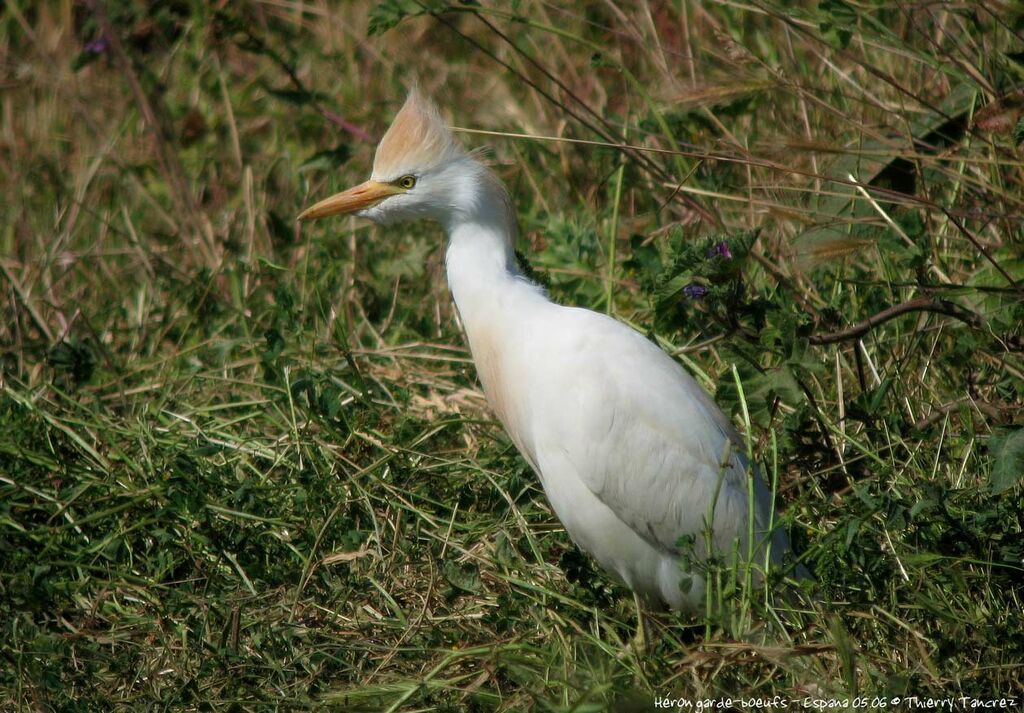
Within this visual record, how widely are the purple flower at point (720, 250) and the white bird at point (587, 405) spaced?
0.27 m

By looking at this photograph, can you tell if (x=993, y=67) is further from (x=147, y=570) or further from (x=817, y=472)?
(x=147, y=570)

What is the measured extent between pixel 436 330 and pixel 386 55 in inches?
73.8

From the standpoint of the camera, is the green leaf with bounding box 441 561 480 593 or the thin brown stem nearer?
the thin brown stem

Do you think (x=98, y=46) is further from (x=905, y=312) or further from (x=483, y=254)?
(x=905, y=312)

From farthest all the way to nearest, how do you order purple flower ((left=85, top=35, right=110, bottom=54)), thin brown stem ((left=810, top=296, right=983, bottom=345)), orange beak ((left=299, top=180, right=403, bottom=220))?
purple flower ((left=85, top=35, right=110, bottom=54)) < orange beak ((left=299, top=180, right=403, bottom=220)) < thin brown stem ((left=810, top=296, right=983, bottom=345))

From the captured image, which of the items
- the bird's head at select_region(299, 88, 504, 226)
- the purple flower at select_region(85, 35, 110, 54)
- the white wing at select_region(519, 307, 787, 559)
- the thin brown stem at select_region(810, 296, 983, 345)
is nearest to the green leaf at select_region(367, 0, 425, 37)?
the bird's head at select_region(299, 88, 504, 226)

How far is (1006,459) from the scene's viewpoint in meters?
2.10

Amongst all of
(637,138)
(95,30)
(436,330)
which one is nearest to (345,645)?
(436,330)

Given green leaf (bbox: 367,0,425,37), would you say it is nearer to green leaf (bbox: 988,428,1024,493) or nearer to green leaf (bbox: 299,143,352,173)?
green leaf (bbox: 299,143,352,173)

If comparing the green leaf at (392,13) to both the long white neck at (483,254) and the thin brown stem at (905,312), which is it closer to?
the long white neck at (483,254)

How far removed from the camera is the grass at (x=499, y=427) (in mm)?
2154

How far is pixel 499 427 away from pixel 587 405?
77 cm

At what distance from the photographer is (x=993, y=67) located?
257 centimetres

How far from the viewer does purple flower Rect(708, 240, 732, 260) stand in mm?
2289
